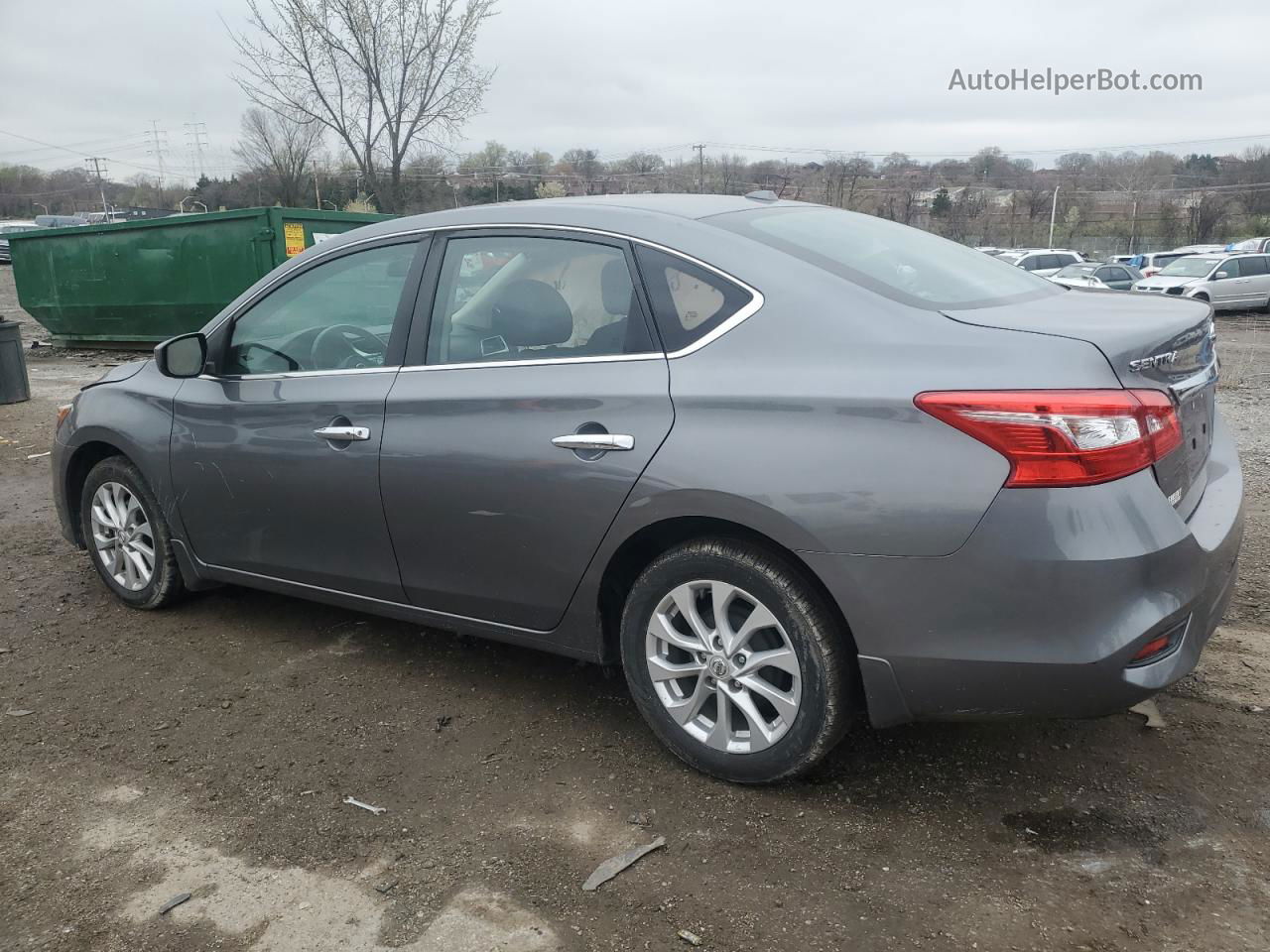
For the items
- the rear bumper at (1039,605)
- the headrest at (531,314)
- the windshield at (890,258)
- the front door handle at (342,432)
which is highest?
the windshield at (890,258)

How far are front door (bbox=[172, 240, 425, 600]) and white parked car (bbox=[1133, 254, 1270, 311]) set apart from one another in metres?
24.4

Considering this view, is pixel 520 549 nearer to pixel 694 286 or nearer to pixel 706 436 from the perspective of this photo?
pixel 706 436

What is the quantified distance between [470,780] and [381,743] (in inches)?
16.8

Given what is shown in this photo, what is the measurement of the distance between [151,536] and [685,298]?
2794 mm

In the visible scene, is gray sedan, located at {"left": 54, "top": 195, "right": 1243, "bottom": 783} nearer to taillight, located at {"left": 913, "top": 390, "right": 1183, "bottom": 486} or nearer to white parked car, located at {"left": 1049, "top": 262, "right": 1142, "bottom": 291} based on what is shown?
taillight, located at {"left": 913, "top": 390, "right": 1183, "bottom": 486}

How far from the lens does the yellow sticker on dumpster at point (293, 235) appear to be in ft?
41.3

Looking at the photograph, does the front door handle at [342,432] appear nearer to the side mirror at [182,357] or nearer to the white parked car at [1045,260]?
the side mirror at [182,357]

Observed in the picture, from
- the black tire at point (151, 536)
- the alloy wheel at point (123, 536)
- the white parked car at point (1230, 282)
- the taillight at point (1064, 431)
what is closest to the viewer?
the taillight at point (1064, 431)

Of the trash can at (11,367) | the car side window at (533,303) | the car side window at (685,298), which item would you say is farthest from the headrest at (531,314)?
the trash can at (11,367)

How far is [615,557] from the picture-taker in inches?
120

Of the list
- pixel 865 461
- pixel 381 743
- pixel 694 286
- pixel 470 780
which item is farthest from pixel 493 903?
pixel 694 286

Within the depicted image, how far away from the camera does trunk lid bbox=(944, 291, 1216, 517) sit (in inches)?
99.0

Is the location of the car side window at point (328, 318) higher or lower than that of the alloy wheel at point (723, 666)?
higher

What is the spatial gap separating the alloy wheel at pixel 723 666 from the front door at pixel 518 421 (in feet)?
1.10
